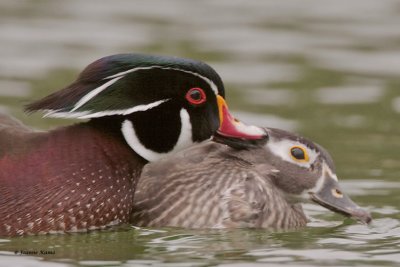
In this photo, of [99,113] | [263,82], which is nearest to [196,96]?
[99,113]

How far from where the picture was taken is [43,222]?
799 centimetres

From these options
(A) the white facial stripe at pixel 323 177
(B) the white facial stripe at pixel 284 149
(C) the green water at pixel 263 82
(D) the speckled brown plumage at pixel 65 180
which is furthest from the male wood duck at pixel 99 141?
(A) the white facial stripe at pixel 323 177

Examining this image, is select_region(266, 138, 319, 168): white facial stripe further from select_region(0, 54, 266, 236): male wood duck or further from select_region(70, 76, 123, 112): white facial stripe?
select_region(70, 76, 123, 112): white facial stripe

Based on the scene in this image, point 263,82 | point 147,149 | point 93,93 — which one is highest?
point 263,82

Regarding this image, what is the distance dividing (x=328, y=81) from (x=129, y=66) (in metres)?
5.29

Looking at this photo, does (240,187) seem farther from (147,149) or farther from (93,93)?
(93,93)

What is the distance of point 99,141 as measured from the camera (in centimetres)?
821

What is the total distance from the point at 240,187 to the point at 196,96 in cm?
69

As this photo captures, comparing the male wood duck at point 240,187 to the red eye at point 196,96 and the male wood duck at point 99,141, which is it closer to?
the male wood duck at point 99,141

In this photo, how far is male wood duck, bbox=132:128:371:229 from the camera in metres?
8.52

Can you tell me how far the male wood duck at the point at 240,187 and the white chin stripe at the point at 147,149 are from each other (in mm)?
266

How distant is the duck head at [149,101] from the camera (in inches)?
319

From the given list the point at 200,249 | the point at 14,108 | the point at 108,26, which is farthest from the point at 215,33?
the point at 200,249

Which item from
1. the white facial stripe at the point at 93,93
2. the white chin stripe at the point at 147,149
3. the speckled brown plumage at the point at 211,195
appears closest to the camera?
the white facial stripe at the point at 93,93
